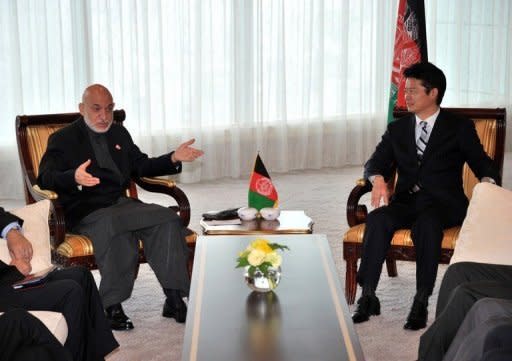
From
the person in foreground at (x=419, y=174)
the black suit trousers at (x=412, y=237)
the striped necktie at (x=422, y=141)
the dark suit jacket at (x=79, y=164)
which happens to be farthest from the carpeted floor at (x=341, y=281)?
the striped necktie at (x=422, y=141)

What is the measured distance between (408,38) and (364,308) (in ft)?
12.2

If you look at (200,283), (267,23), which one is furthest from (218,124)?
(200,283)

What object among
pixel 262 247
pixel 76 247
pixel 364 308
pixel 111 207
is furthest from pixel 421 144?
pixel 76 247

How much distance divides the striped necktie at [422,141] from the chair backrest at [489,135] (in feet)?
1.01

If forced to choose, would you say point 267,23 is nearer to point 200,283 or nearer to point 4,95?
point 4,95

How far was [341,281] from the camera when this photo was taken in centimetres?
538

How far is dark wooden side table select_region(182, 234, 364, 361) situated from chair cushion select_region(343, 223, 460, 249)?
39cm

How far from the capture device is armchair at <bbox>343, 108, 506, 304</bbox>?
4867mm

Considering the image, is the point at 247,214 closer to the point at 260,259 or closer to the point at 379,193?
the point at 379,193

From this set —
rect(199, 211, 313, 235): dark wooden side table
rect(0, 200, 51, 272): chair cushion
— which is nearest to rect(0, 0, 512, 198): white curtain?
rect(199, 211, 313, 235): dark wooden side table

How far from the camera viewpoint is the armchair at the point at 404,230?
487 cm

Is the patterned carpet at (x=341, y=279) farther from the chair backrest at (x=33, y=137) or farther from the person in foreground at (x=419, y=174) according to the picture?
the chair backrest at (x=33, y=137)

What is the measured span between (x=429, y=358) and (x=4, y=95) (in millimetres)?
5015

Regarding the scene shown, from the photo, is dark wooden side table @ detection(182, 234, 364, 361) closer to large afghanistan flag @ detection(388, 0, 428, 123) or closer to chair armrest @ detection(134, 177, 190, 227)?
chair armrest @ detection(134, 177, 190, 227)
